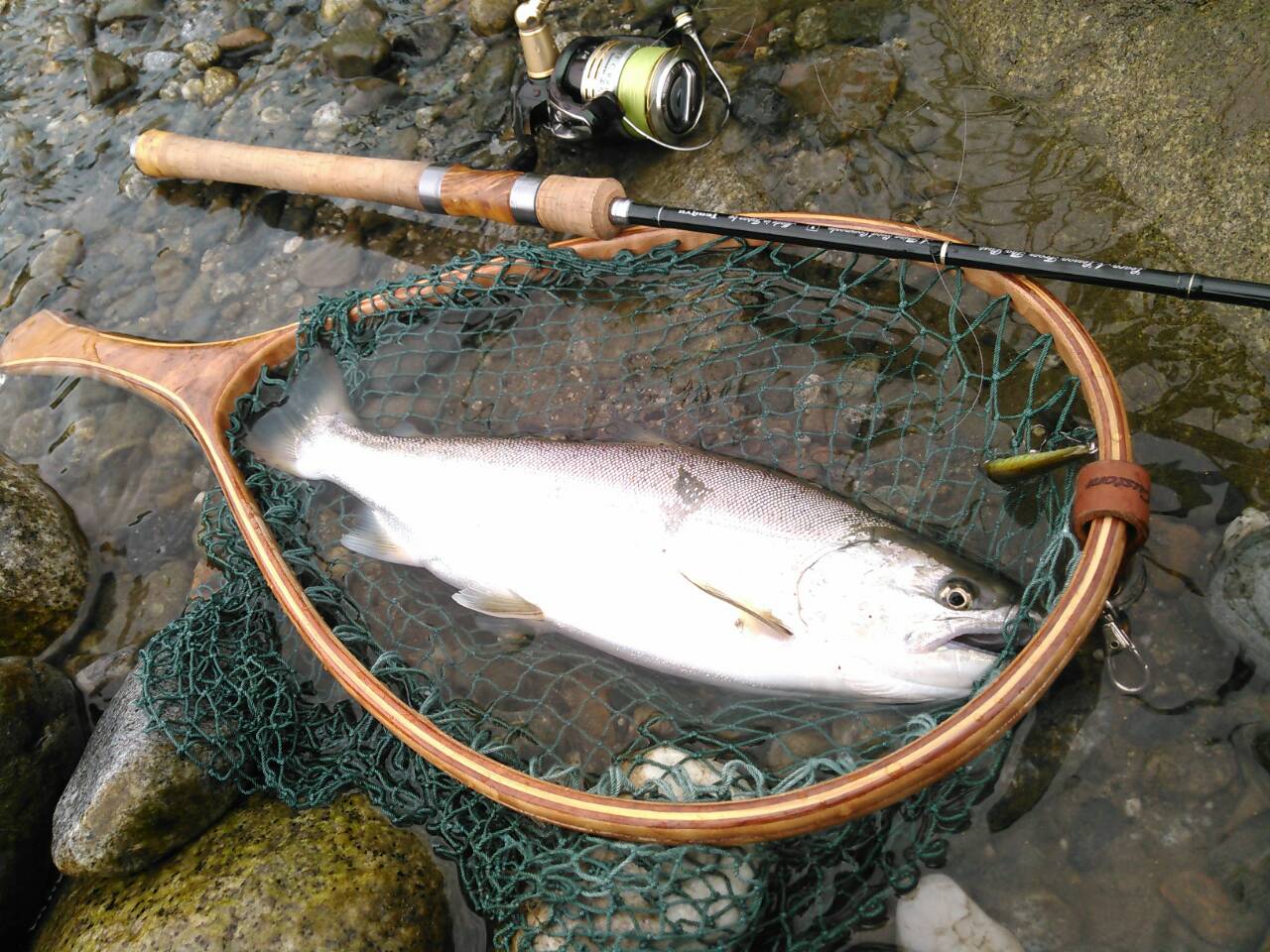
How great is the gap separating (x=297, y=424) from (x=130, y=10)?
14.0ft

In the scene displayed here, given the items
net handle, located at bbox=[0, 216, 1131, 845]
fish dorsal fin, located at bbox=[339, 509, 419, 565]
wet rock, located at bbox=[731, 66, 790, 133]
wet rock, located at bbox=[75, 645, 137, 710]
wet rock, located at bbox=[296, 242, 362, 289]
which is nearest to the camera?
net handle, located at bbox=[0, 216, 1131, 845]

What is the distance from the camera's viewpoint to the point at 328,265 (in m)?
4.58

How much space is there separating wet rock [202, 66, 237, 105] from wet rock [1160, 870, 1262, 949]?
6.11m

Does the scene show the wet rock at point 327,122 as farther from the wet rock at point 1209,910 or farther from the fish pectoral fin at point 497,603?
the wet rock at point 1209,910

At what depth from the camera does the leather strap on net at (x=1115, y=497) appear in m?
2.24

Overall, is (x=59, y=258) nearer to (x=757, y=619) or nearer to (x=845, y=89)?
(x=845, y=89)

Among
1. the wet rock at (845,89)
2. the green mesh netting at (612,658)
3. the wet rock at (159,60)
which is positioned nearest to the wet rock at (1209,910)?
the green mesh netting at (612,658)

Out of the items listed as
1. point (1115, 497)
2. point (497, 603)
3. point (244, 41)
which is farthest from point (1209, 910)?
point (244, 41)

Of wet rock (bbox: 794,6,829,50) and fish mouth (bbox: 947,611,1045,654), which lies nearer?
fish mouth (bbox: 947,611,1045,654)

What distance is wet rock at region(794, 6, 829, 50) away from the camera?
4262mm

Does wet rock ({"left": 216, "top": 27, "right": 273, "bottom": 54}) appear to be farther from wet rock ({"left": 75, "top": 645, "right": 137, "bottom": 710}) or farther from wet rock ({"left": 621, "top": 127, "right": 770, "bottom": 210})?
wet rock ({"left": 75, "top": 645, "right": 137, "bottom": 710})

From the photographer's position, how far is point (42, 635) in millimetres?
3828

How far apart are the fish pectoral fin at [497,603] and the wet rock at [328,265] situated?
7.14ft

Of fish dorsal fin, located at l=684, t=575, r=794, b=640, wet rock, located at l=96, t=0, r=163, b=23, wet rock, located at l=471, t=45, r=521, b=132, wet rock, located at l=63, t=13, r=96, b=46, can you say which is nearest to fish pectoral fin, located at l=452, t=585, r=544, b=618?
fish dorsal fin, located at l=684, t=575, r=794, b=640
